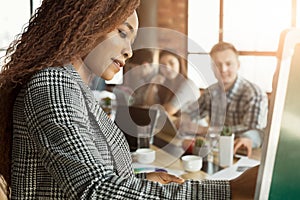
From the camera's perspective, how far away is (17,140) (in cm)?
108

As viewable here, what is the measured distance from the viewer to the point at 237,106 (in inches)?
153

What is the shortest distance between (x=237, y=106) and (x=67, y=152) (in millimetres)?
3075

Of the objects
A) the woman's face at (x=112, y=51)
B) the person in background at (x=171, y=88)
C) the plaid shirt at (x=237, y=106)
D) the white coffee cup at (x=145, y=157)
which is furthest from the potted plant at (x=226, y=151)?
the person in background at (x=171, y=88)

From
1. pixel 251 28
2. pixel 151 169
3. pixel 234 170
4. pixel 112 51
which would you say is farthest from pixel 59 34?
pixel 251 28

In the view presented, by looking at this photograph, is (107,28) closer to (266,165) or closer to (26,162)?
(26,162)

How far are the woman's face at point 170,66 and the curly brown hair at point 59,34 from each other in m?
3.77

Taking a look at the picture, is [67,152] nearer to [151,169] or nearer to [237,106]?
[151,169]

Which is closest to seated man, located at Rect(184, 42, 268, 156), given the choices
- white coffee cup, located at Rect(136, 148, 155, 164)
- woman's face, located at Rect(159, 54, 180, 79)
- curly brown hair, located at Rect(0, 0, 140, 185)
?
woman's face, located at Rect(159, 54, 180, 79)

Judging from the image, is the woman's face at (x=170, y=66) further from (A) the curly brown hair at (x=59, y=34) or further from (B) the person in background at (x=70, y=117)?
(A) the curly brown hair at (x=59, y=34)

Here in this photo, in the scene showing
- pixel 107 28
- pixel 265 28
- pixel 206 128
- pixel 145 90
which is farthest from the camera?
Answer: pixel 145 90

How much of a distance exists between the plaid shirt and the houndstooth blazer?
104 inches

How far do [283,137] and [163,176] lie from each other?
646 millimetres

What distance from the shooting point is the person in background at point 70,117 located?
0.90 m

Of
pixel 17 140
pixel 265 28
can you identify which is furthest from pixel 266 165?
pixel 265 28
